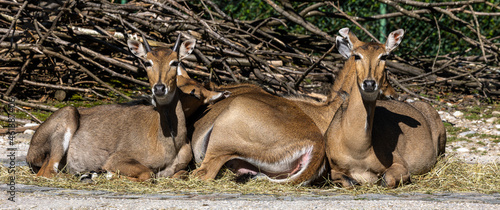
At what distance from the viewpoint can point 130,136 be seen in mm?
7289

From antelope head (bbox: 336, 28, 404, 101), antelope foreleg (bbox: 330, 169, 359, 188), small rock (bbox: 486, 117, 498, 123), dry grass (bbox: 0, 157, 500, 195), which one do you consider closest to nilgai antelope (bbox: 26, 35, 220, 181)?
dry grass (bbox: 0, 157, 500, 195)

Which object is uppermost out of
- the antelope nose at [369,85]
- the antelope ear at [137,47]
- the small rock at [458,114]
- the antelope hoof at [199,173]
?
the antelope nose at [369,85]

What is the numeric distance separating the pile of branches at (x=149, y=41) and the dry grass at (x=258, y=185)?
7.52 feet

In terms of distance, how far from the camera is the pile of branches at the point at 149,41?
30.5 ft

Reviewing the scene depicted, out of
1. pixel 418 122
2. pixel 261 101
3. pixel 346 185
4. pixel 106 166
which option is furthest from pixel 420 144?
pixel 106 166

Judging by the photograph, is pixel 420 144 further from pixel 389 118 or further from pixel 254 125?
pixel 254 125

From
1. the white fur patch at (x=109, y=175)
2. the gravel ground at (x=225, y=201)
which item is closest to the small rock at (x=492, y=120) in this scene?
the gravel ground at (x=225, y=201)

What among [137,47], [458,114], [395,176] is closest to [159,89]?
[137,47]

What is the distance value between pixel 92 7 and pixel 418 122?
4983mm

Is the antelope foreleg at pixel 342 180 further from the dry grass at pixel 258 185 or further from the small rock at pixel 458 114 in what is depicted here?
the small rock at pixel 458 114

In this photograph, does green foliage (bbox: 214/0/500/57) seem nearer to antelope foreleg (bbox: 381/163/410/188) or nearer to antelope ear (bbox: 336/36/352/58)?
antelope ear (bbox: 336/36/352/58)

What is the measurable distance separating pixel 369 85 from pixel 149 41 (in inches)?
199

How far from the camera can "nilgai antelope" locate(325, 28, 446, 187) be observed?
19.9 feet

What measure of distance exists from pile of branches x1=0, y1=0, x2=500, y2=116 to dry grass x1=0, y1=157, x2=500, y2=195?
7.52 feet
